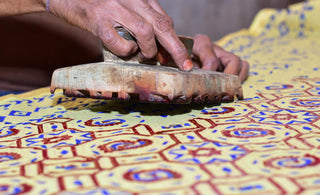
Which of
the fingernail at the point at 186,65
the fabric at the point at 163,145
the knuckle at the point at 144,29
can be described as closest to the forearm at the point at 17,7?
the fabric at the point at 163,145

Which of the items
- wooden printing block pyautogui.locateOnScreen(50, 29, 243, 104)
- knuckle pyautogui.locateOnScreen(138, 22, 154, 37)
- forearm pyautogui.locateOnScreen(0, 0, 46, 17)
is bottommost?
wooden printing block pyautogui.locateOnScreen(50, 29, 243, 104)

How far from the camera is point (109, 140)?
80 cm

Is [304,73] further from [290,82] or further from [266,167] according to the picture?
[266,167]

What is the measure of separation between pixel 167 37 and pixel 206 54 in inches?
15.2

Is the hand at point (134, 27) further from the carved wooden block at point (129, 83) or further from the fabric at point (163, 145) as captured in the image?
the fabric at point (163, 145)

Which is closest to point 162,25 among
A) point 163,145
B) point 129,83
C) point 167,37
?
point 167,37

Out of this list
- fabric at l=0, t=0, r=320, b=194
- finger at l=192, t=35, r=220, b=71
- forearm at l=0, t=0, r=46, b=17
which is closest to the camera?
fabric at l=0, t=0, r=320, b=194

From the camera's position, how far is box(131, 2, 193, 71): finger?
94 cm

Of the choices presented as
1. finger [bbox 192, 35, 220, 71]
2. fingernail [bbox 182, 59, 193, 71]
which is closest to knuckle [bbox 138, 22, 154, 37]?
fingernail [bbox 182, 59, 193, 71]

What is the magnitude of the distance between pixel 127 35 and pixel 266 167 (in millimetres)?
505

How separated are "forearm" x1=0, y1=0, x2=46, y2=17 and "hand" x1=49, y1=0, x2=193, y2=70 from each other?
0.87 feet

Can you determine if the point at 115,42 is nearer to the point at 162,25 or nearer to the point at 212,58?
the point at 162,25

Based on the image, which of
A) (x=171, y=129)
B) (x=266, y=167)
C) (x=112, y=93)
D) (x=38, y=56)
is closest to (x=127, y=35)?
(x=112, y=93)

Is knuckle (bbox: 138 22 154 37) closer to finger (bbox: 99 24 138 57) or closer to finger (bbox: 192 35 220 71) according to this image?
finger (bbox: 99 24 138 57)
